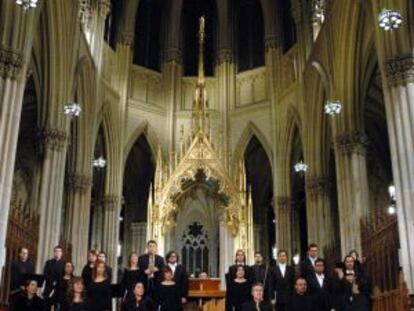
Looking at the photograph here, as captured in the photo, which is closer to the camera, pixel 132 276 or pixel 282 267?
pixel 132 276

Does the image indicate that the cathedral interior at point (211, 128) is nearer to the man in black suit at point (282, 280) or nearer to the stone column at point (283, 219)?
the stone column at point (283, 219)

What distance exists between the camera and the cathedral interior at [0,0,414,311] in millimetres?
14672

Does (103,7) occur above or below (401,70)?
above

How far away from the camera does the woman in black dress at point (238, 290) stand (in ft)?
35.7

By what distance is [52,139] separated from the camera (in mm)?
18922

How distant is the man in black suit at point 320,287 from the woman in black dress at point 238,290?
1159 millimetres

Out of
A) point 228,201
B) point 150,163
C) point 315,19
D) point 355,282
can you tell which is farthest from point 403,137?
point 150,163

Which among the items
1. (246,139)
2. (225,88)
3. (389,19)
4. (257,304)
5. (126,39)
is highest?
(126,39)

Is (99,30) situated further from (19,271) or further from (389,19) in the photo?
(19,271)

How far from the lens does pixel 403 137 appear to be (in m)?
13.8

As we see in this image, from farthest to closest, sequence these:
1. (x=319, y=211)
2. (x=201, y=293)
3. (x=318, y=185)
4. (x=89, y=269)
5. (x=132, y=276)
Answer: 1. (x=318, y=185)
2. (x=319, y=211)
3. (x=201, y=293)
4. (x=89, y=269)
5. (x=132, y=276)

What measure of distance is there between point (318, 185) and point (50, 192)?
10642mm

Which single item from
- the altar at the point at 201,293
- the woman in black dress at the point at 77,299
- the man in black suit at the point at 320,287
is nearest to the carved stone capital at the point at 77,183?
the altar at the point at 201,293

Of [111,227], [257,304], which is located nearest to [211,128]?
[111,227]
